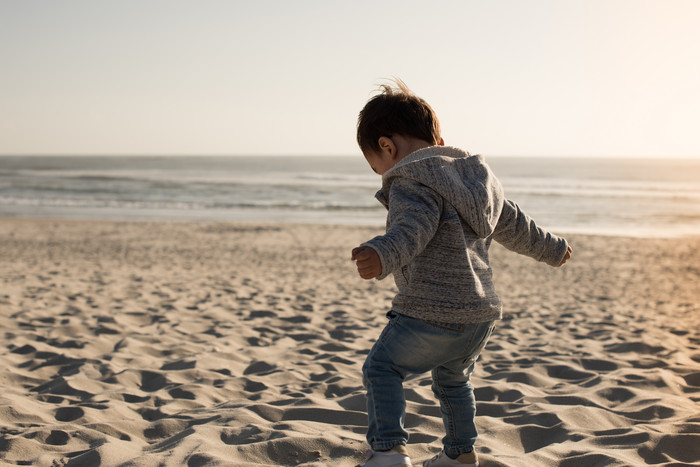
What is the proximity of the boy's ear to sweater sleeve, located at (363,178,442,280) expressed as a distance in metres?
0.14

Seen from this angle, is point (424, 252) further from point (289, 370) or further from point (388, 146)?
point (289, 370)

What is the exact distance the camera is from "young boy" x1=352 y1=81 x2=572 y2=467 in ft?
6.64

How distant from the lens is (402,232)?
1916 mm

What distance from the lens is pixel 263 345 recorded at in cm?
462

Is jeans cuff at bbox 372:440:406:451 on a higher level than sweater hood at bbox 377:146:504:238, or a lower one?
lower

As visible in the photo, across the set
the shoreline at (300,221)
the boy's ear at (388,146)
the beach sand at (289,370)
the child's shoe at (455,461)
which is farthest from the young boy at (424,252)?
the shoreline at (300,221)

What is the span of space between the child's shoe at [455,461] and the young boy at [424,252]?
33cm

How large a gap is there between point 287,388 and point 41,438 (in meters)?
1.36

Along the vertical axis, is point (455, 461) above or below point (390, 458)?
below

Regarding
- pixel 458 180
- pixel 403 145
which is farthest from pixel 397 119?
pixel 458 180

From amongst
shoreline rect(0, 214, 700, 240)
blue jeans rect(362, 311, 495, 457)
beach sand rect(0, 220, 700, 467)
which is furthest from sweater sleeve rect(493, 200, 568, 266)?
shoreline rect(0, 214, 700, 240)

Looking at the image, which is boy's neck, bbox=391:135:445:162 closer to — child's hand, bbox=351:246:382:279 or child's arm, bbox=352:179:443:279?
child's arm, bbox=352:179:443:279

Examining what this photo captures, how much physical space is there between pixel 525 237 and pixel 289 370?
208 cm

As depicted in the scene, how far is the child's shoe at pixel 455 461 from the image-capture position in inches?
93.6
